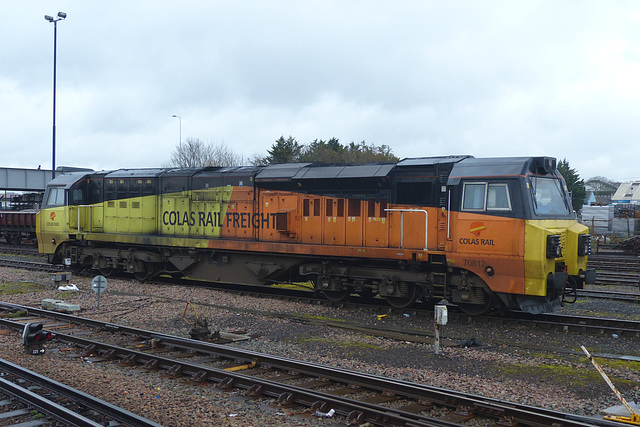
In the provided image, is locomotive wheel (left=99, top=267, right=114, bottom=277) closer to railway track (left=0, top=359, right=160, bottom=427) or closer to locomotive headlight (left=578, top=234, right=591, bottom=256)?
railway track (left=0, top=359, right=160, bottom=427)

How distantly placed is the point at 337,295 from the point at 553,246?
5.37m

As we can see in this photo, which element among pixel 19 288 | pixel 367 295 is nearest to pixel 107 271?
pixel 19 288

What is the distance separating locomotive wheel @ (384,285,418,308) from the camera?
491 inches

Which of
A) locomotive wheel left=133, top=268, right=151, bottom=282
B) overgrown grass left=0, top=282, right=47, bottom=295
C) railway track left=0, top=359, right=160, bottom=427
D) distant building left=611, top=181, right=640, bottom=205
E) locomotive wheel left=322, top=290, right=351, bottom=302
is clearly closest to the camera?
railway track left=0, top=359, right=160, bottom=427

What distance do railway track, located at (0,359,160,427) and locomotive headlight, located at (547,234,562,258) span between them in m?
7.85

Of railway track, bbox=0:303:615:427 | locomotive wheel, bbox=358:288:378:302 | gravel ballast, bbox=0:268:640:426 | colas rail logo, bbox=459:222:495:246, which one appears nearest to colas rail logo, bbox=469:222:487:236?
colas rail logo, bbox=459:222:495:246

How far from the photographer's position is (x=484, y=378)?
25.6 ft

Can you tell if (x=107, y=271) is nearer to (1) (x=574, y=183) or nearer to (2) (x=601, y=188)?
(1) (x=574, y=183)

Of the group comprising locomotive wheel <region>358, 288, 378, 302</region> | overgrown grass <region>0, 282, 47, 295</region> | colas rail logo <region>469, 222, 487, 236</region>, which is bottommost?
overgrown grass <region>0, 282, 47, 295</region>

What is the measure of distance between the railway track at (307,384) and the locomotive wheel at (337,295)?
5.13 metres

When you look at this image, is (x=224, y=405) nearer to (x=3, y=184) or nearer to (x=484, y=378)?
(x=484, y=378)

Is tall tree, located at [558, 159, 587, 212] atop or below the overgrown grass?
atop

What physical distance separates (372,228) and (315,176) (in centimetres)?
206

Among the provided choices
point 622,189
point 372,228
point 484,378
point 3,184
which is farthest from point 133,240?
point 622,189
